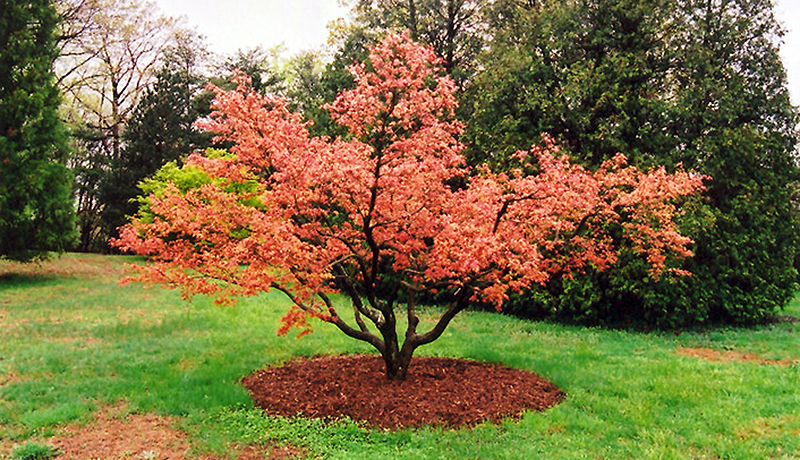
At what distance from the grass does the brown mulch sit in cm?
33

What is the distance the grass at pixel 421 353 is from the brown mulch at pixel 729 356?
0.33 metres

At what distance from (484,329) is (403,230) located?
5.81 meters

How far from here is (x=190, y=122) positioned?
27.0 m

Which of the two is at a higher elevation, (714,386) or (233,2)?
(233,2)

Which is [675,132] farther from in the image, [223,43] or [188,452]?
[223,43]

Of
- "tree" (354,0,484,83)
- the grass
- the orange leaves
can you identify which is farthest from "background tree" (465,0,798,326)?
"tree" (354,0,484,83)

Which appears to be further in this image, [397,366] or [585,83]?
[585,83]

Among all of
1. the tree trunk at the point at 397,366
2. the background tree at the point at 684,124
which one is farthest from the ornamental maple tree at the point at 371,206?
the background tree at the point at 684,124

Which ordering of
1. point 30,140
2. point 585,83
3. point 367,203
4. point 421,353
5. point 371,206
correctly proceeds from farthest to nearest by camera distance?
point 30,140
point 585,83
point 421,353
point 367,203
point 371,206

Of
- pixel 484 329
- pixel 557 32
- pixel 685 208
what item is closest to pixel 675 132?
pixel 685 208

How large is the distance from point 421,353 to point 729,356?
18.6 ft

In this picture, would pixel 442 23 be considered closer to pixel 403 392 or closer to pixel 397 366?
pixel 397 366

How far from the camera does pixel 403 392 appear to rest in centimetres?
649

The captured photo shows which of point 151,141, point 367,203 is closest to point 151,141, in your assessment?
point 151,141
